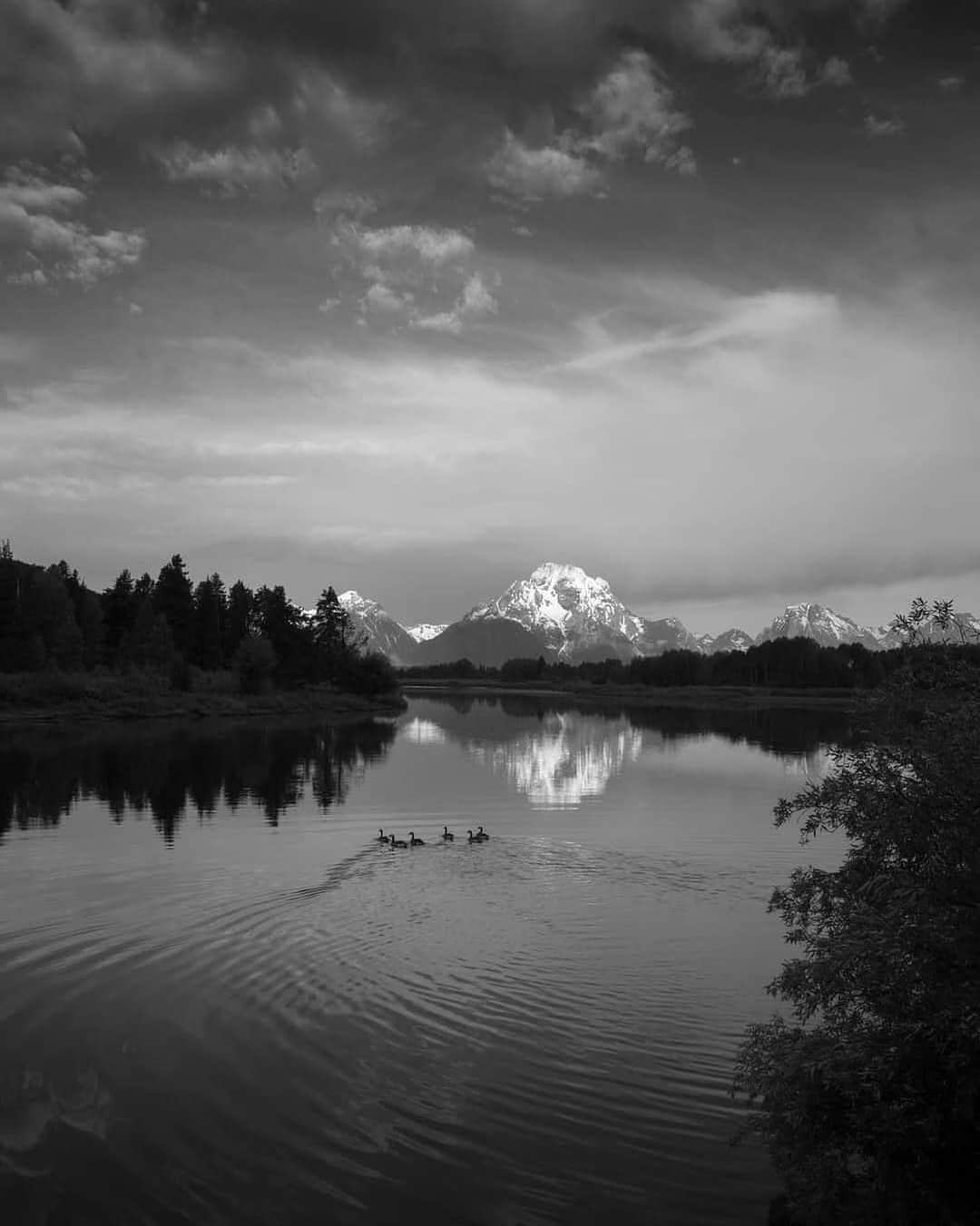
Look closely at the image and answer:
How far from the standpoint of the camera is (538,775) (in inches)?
2564

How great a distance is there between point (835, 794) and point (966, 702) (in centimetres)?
198

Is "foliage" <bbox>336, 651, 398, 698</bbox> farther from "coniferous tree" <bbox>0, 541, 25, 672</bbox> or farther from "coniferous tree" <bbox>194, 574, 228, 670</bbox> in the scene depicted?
"coniferous tree" <bbox>0, 541, 25, 672</bbox>

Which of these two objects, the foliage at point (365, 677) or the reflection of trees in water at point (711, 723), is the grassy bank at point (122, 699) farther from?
the foliage at point (365, 677)

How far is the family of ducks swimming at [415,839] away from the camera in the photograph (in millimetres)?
37562

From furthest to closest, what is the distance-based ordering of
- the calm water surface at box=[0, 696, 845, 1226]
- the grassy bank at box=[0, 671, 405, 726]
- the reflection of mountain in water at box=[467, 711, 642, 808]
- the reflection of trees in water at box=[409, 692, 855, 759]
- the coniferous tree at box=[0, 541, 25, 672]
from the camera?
the coniferous tree at box=[0, 541, 25, 672]
the grassy bank at box=[0, 671, 405, 726]
the reflection of trees in water at box=[409, 692, 855, 759]
the reflection of mountain in water at box=[467, 711, 642, 808]
the calm water surface at box=[0, 696, 845, 1226]

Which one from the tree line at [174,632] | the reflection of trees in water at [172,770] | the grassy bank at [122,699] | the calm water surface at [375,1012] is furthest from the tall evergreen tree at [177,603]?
the calm water surface at [375,1012]

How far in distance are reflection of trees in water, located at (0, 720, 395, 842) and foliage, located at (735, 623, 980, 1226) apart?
31.7 meters

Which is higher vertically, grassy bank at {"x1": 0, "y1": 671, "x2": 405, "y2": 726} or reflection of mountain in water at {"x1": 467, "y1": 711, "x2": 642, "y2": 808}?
grassy bank at {"x1": 0, "y1": 671, "x2": 405, "y2": 726}

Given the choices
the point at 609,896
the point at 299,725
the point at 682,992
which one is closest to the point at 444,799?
the point at 609,896

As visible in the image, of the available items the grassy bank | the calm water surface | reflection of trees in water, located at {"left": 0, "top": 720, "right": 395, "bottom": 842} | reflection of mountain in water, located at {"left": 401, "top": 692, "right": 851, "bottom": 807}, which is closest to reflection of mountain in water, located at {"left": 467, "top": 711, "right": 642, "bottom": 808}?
reflection of mountain in water, located at {"left": 401, "top": 692, "right": 851, "bottom": 807}

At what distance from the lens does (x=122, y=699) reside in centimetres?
10706

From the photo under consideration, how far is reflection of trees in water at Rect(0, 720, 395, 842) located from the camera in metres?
46.5

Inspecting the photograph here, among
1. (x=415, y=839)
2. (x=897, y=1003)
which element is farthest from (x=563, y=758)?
(x=897, y=1003)

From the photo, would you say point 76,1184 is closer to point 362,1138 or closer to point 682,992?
point 362,1138
